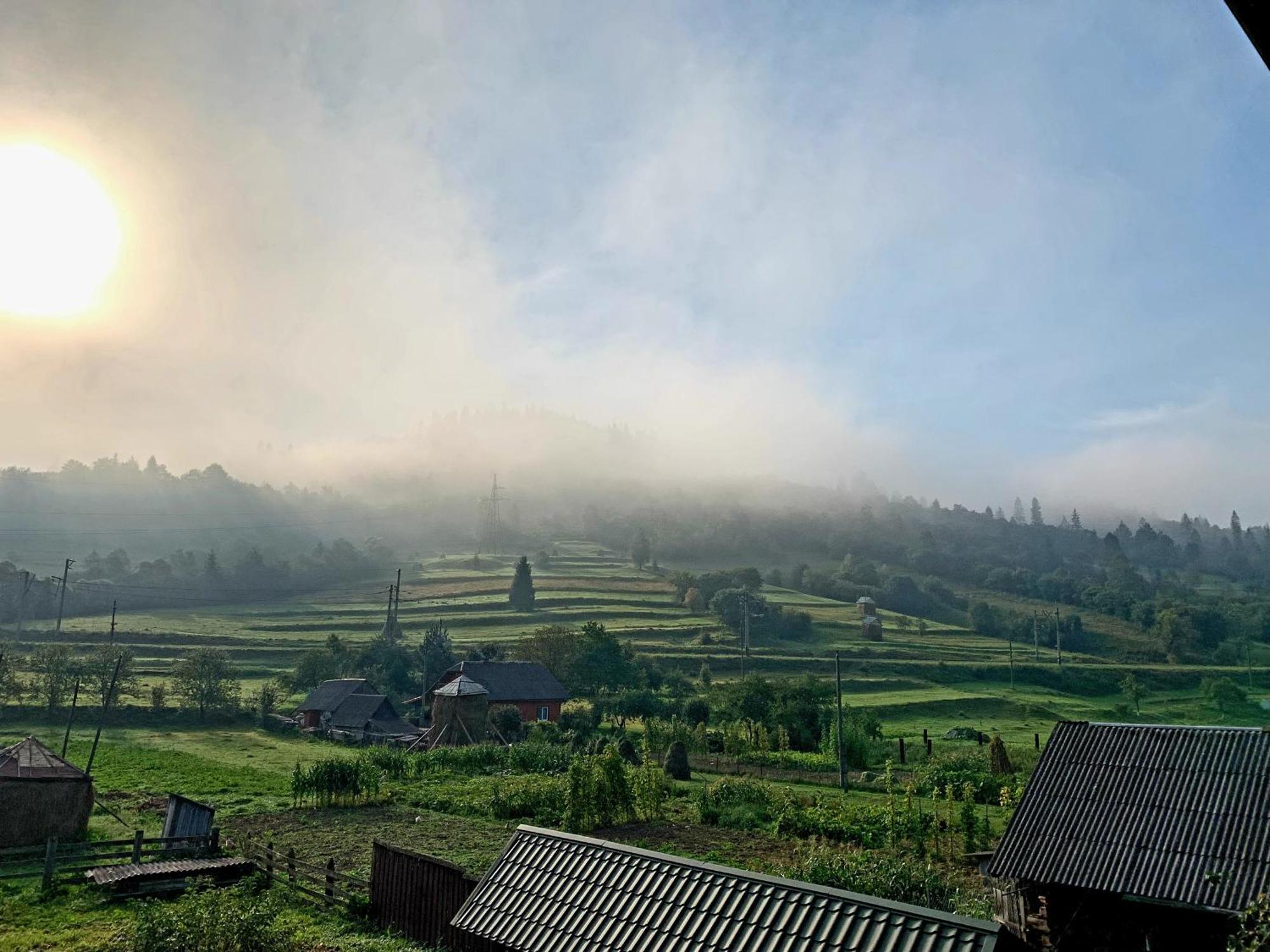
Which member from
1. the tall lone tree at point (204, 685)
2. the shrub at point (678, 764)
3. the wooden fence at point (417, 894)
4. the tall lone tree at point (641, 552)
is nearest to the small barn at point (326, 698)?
the tall lone tree at point (204, 685)

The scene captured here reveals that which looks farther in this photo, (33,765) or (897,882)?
(33,765)

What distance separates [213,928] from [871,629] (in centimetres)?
9960

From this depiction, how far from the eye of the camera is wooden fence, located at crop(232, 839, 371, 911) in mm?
18031

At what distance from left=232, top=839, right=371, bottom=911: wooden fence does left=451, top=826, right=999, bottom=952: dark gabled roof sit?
9873 mm

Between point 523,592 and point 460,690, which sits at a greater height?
point 523,592

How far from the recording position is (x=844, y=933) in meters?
7.29

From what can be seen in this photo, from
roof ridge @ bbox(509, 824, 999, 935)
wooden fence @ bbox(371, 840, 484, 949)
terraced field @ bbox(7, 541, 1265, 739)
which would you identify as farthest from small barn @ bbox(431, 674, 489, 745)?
roof ridge @ bbox(509, 824, 999, 935)

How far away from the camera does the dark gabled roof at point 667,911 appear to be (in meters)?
7.12

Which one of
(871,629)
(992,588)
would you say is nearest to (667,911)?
(871,629)

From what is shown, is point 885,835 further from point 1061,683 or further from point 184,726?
point 1061,683

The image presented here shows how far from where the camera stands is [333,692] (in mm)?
65000

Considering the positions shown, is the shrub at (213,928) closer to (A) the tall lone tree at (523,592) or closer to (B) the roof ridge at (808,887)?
(B) the roof ridge at (808,887)

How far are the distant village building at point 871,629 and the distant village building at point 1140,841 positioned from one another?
89.6 meters

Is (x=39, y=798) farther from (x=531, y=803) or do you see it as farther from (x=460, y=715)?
(x=460, y=715)
